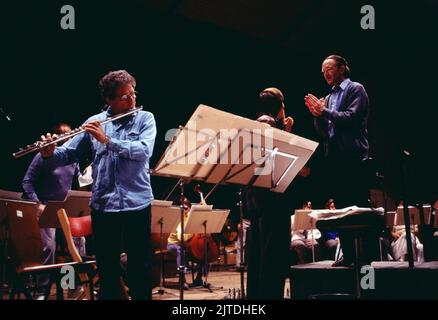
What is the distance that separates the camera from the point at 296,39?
728 cm

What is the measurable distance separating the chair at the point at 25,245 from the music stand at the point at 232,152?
1.32 m

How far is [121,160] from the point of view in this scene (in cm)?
295

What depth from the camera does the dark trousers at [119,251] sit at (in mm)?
2803

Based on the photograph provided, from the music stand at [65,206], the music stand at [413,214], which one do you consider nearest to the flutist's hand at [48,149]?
the music stand at [65,206]

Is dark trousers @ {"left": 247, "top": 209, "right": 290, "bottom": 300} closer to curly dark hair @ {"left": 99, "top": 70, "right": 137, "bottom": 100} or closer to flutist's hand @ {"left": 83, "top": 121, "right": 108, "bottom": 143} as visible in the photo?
flutist's hand @ {"left": 83, "top": 121, "right": 108, "bottom": 143}

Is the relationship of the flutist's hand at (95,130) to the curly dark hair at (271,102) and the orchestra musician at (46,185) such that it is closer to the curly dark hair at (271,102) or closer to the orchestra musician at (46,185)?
the curly dark hair at (271,102)

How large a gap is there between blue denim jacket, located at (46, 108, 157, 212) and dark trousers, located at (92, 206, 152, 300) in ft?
0.25

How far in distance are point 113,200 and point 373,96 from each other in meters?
5.22

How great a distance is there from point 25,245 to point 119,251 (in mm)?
947

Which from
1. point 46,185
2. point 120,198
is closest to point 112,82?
point 120,198

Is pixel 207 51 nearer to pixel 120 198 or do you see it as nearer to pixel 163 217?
pixel 163 217

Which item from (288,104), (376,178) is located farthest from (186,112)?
(376,178)

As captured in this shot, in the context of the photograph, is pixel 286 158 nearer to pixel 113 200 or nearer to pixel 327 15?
pixel 113 200

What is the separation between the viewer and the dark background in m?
6.23
